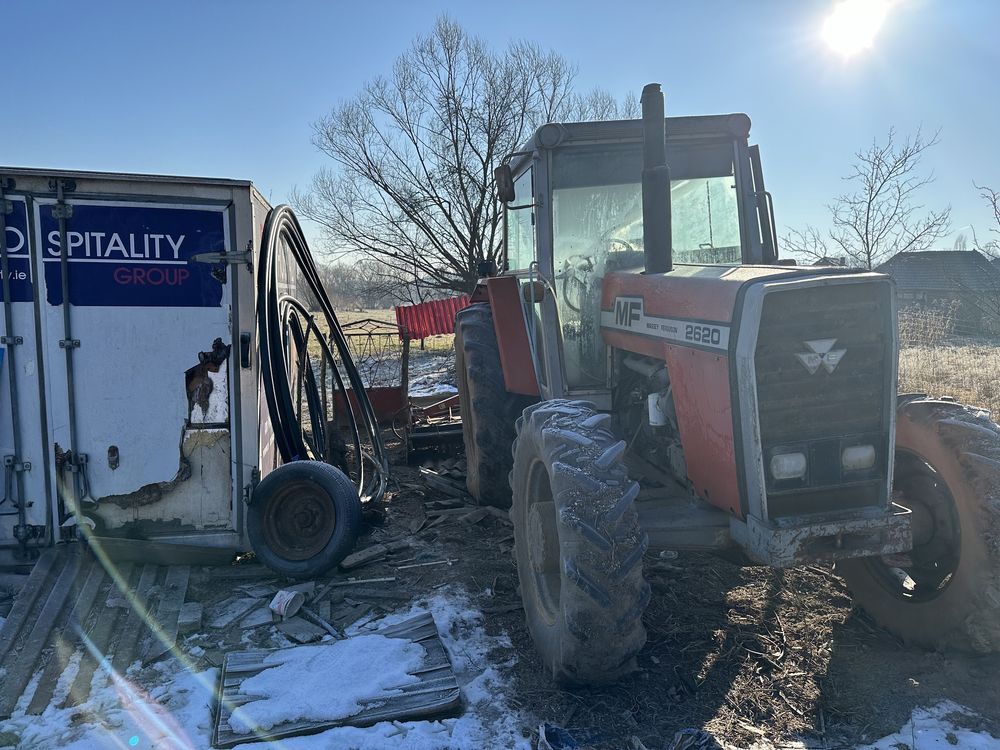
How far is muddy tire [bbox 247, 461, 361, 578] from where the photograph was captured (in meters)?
4.44

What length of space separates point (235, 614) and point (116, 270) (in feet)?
7.17

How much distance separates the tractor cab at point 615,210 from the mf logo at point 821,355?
1.45 meters

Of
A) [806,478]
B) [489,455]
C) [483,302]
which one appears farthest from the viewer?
[483,302]

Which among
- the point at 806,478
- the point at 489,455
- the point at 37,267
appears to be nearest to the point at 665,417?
the point at 806,478

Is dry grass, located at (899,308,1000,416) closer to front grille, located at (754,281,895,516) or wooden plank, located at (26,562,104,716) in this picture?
front grille, located at (754,281,895,516)

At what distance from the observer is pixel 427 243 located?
20.9 meters

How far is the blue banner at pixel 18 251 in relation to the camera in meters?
4.23

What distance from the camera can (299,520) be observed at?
458 centimetres

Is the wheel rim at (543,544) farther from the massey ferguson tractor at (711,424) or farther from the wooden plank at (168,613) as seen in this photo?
the wooden plank at (168,613)

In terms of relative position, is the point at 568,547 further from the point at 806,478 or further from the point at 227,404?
the point at 227,404

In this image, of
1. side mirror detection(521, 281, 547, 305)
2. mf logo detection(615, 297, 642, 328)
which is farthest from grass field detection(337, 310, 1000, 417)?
side mirror detection(521, 281, 547, 305)

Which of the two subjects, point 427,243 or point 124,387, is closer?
point 124,387

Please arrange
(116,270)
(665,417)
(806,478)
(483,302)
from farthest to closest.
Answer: (483,302) < (116,270) < (665,417) < (806,478)

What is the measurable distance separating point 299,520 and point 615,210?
2788mm
